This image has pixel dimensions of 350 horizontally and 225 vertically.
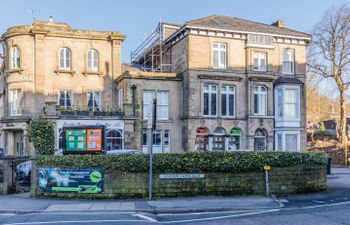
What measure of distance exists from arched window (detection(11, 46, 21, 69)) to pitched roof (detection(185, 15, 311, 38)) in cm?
1367

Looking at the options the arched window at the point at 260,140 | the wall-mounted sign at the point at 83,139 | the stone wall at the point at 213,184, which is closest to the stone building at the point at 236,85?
the arched window at the point at 260,140

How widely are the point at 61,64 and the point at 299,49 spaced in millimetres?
20334

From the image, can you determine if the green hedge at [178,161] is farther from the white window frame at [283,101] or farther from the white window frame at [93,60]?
the white window frame at [93,60]

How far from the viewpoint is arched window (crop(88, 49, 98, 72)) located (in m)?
33.4

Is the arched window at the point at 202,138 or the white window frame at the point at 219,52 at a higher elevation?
the white window frame at the point at 219,52

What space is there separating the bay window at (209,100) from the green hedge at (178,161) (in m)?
14.6

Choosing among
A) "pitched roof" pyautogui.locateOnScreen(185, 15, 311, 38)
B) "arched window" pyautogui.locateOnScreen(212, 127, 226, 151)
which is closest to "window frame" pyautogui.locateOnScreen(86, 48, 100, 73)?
"pitched roof" pyautogui.locateOnScreen(185, 15, 311, 38)

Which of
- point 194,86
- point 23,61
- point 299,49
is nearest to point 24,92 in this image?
point 23,61

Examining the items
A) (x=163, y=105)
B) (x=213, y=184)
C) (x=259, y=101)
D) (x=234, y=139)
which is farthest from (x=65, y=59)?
(x=213, y=184)

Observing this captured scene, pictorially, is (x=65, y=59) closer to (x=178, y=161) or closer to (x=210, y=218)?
(x=178, y=161)

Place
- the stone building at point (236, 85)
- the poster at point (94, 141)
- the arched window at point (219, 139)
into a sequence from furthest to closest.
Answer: the arched window at point (219, 139) → the stone building at point (236, 85) → the poster at point (94, 141)

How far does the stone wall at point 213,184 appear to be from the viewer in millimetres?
15633

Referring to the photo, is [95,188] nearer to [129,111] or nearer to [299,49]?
[129,111]

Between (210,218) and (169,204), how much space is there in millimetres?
2651
